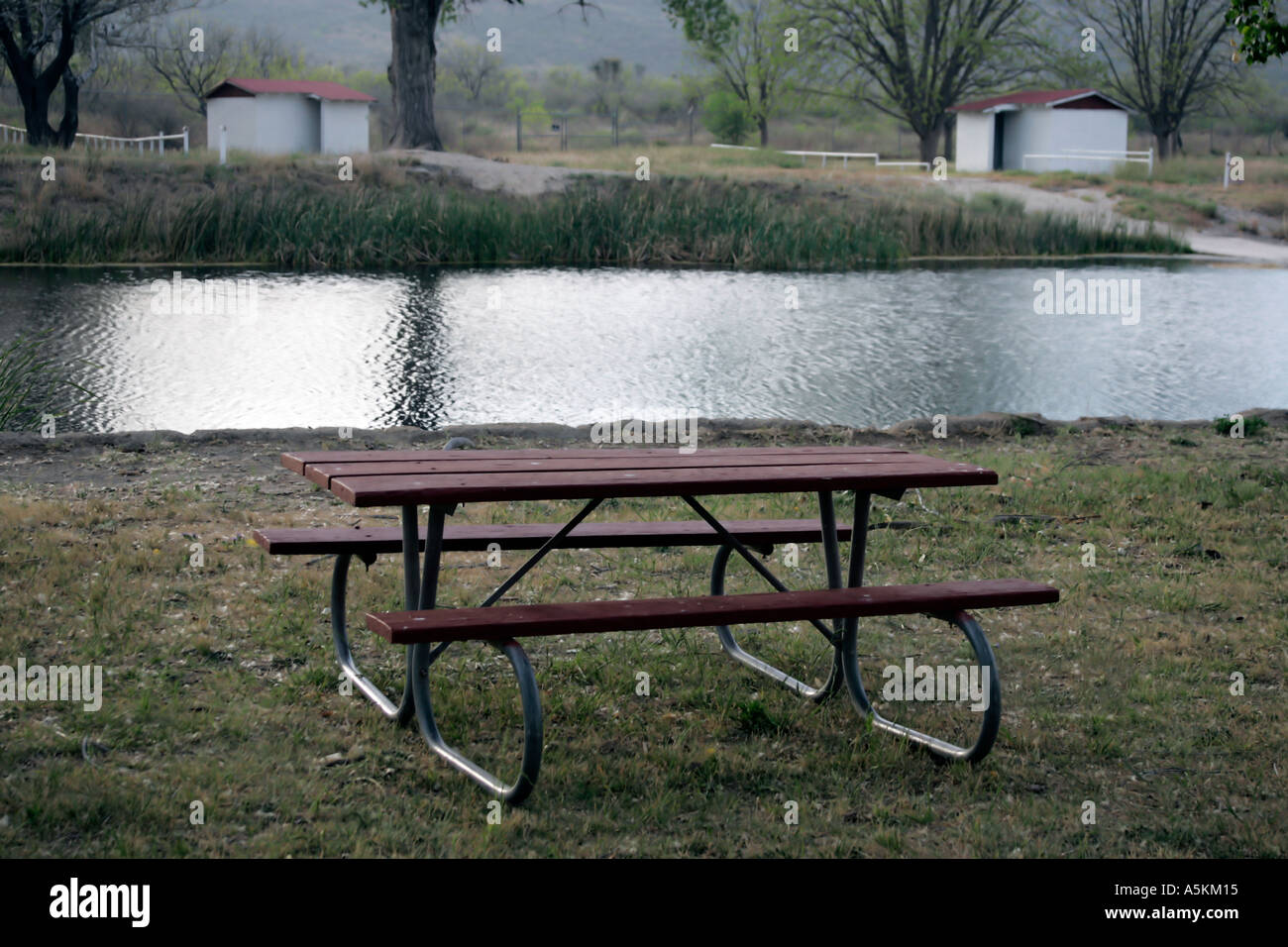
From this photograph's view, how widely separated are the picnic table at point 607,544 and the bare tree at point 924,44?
1875 inches

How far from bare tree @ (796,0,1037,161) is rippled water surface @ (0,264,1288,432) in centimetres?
3224

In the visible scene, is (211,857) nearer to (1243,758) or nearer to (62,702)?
(62,702)

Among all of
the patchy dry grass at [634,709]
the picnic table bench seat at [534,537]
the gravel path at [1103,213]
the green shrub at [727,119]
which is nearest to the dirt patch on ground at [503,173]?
the gravel path at [1103,213]

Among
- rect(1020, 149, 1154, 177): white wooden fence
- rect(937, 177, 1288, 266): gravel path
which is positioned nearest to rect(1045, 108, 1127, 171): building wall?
rect(1020, 149, 1154, 177): white wooden fence

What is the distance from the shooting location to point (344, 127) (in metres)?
41.5

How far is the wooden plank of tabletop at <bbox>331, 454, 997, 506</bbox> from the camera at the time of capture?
3.52 meters

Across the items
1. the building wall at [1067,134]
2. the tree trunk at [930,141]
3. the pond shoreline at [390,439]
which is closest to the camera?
the pond shoreline at [390,439]

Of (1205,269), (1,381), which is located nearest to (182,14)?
(1205,269)

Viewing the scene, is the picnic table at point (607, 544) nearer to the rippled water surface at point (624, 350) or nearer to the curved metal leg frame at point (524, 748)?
the curved metal leg frame at point (524, 748)

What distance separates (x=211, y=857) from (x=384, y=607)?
1909 millimetres

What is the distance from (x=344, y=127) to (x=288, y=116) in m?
1.68

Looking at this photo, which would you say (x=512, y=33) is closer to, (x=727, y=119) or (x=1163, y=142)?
(x=727, y=119)

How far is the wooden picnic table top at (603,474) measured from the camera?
11.8ft

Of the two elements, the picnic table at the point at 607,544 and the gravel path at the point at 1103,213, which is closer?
the picnic table at the point at 607,544
